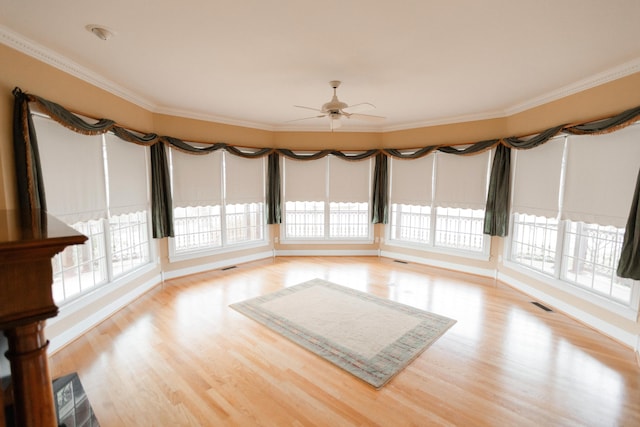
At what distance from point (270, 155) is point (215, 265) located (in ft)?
8.23

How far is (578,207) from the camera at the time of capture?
12.1 feet

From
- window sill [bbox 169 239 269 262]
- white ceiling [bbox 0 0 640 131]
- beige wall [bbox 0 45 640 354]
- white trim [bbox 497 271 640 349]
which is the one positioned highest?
white ceiling [bbox 0 0 640 131]

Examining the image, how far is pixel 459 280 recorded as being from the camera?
5207 millimetres

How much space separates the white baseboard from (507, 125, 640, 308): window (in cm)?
577

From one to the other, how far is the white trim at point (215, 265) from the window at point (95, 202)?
0.58 m

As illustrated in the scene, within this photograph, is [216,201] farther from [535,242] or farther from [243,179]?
[535,242]

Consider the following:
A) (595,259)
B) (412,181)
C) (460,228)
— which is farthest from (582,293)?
(412,181)

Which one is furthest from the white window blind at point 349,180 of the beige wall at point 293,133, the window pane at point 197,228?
the window pane at point 197,228

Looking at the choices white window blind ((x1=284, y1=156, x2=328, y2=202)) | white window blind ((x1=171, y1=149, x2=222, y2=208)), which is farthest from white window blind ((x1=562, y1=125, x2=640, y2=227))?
white window blind ((x1=171, y1=149, x2=222, y2=208))

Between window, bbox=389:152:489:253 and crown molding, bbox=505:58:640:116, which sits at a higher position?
crown molding, bbox=505:58:640:116

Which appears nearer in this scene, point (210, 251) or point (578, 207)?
point (578, 207)

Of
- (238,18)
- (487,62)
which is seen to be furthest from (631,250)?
(238,18)

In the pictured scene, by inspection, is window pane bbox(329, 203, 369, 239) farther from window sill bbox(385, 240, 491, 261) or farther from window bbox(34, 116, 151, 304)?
window bbox(34, 116, 151, 304)

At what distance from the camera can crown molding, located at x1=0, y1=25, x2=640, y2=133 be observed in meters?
2.71
